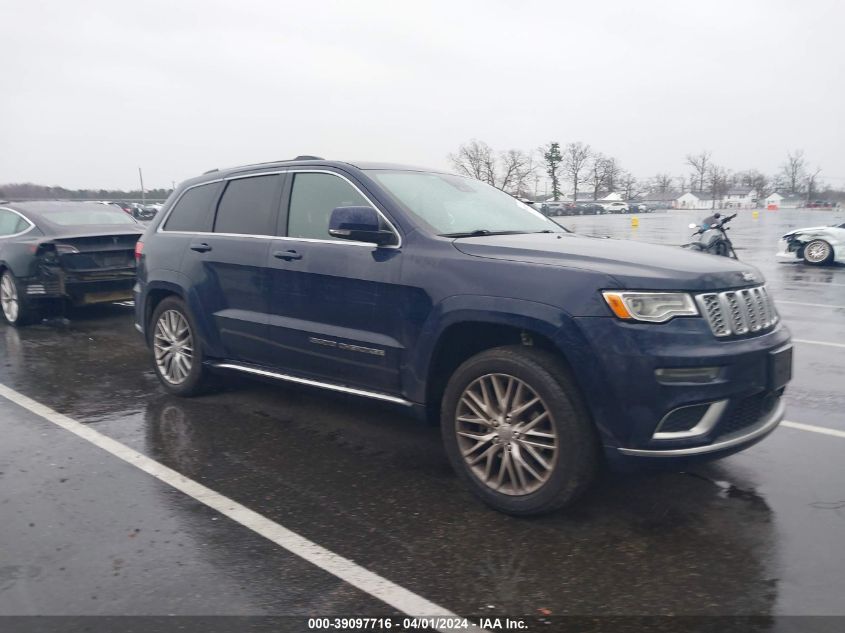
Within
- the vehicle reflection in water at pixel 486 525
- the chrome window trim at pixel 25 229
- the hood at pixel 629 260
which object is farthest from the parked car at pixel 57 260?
the hood at pixel 629 260

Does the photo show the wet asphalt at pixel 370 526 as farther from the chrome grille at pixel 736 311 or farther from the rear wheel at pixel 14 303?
the rear wheel at pixel 14 303

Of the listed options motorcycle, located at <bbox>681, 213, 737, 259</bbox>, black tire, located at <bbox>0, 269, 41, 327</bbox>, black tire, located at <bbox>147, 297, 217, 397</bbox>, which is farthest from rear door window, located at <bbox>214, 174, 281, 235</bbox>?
motorcycle, located at <bbox>681, 213, 737, 259</bbox>

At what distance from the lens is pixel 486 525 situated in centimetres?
363

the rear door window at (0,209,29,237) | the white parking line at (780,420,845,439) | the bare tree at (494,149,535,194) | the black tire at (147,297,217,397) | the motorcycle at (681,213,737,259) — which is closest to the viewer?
the white parking line at (780,420,845,439)

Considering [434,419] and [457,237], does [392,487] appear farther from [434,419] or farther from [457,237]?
[457,237]

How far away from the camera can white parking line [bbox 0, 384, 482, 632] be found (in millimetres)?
2918

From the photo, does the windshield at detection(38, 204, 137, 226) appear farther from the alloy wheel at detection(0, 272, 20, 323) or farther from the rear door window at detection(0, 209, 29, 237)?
the alloy wheel at detection(0, 272, 20, 323)

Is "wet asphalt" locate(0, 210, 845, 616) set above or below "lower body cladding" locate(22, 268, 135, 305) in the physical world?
below

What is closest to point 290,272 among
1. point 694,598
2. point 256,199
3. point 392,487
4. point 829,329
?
point 256,199

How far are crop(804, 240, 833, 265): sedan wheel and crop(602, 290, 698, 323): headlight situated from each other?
16337mm

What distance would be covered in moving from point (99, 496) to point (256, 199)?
237 cm

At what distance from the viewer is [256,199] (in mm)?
5344

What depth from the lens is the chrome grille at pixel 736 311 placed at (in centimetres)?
344

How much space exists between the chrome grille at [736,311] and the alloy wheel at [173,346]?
3.92 meters
